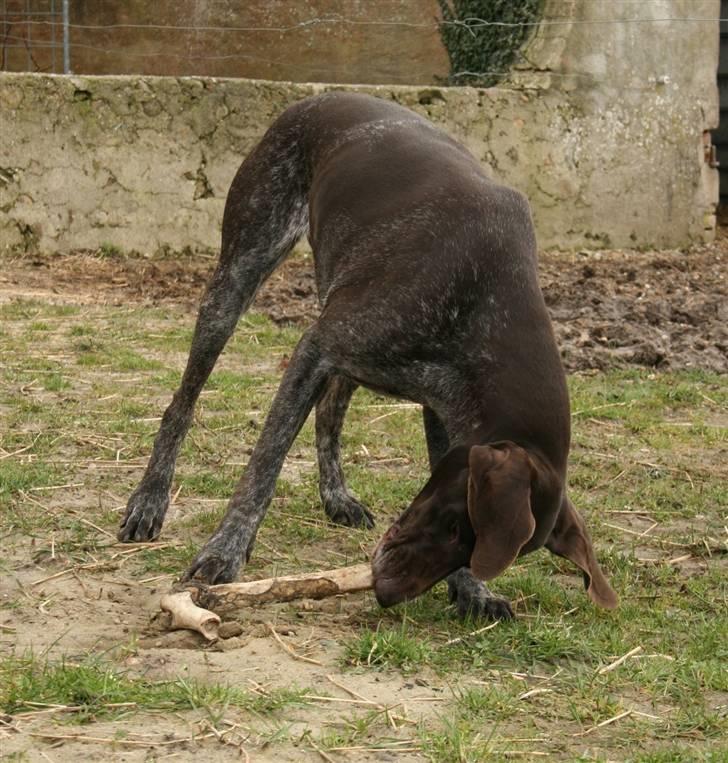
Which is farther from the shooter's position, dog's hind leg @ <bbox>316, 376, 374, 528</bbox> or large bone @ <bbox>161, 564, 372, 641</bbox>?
dog's hind leg @ <bbox>316, 376, 374, 528</bbox>

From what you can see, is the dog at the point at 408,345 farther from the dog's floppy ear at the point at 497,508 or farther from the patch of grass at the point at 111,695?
the patch of grass at the point at 111,695

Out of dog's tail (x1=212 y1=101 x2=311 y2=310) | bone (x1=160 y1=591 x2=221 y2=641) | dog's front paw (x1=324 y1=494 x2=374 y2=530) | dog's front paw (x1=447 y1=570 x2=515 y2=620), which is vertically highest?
dog's tail (x1=212 y1=101 x2=311 y2=310)

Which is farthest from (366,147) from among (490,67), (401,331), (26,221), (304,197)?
(490,67)

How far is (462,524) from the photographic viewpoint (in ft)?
12.1

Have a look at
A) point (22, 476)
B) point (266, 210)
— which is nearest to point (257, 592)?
point (22, 476)

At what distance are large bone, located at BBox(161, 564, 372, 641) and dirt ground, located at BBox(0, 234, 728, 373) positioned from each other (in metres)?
4.20

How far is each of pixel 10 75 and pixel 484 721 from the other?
8.44 metres

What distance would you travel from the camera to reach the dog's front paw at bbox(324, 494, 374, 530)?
5.17 metres

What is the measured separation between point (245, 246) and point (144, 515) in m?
1.17

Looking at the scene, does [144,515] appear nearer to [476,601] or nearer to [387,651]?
[476,601]

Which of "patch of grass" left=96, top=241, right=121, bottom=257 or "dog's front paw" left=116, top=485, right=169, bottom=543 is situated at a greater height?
"dog's front paw" left=116, top=485, right=169, bottom=543

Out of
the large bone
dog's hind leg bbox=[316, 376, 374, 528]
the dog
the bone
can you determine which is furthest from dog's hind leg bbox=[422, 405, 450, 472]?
the bone

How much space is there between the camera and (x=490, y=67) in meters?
12.3

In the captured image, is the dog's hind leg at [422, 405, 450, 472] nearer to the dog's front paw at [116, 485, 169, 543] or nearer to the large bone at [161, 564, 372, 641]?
the large bone at [161, 564, 372, 641]
